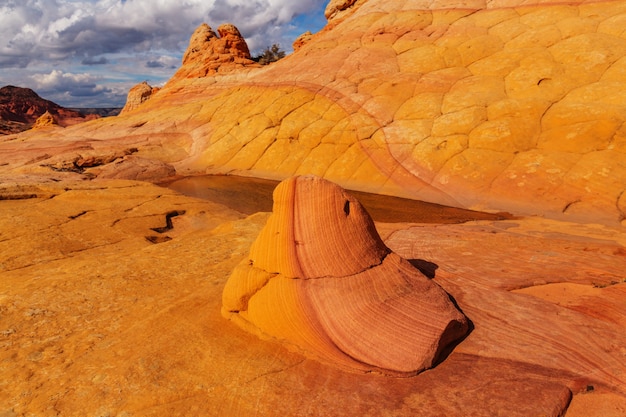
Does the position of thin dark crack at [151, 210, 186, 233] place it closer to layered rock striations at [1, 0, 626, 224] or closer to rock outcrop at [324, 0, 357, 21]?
layered rock striations at [1, 0, 626, 224]

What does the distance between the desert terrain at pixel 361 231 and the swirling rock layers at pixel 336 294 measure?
3 cm

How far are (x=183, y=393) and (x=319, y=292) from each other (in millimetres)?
1311

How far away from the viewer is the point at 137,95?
34188 millimetres

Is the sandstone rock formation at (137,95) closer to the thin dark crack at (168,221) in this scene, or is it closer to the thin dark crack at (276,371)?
the thin dark crack at (168,221)

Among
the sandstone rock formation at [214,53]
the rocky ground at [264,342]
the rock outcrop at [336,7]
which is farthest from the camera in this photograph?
the rock outcrop at [336,7]

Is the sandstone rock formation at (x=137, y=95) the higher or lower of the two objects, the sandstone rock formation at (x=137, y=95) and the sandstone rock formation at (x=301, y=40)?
the lower

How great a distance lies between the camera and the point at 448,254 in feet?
16.9

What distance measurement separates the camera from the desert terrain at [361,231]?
2.81 meters

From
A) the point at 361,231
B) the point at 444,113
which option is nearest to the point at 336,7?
the point at 444,113

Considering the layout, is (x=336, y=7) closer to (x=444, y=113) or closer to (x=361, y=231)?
(x=444, y=113)

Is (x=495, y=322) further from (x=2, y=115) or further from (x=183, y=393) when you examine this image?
(x=2, y=115)

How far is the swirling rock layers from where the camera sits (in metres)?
2.99

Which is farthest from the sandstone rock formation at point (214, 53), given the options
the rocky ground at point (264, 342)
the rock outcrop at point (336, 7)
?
the rocky ground at point (264, 342)

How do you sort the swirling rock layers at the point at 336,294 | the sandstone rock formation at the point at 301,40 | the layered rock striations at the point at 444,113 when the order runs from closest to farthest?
the swirling rock layers at the point at 336,294 < the layered rock striations at the point at 444,113 < the sandstone rock formation at the point at 301,40
